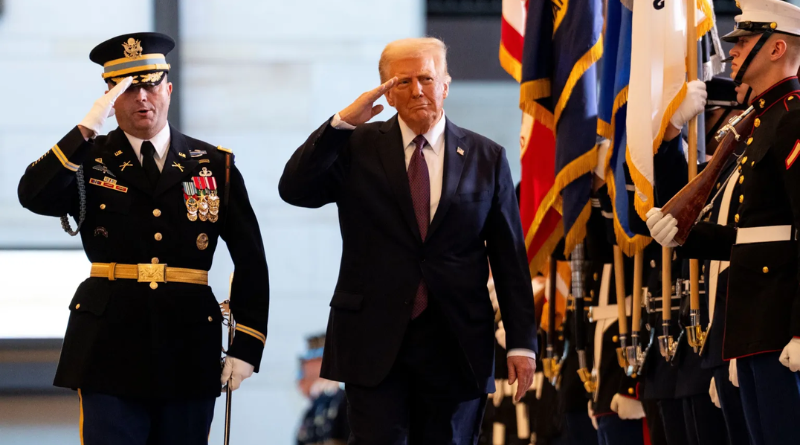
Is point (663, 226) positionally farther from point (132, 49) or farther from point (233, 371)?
point (132, 49)

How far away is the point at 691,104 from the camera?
3896 mm

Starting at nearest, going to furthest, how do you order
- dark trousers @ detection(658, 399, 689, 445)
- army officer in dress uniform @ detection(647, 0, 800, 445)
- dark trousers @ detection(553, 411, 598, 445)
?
army officer in dress uniform @ detection(647, 0, 800, 445)
dark trousers @ detection(658, 399, 689, 445)
dark trousers @ detection(553, 411, 598, 445)

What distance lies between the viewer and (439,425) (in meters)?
3.23

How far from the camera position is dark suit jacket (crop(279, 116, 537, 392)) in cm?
321

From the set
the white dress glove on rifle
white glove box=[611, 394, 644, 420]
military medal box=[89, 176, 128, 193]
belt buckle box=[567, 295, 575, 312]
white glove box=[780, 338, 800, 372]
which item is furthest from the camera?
belt buckle box=[567, 295, 575, 312]

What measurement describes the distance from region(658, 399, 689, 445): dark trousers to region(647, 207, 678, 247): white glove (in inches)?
42.8

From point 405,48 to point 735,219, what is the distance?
105 centimetres

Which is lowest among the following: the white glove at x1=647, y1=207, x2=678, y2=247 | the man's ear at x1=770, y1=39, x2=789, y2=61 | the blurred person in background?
the blurred person in background

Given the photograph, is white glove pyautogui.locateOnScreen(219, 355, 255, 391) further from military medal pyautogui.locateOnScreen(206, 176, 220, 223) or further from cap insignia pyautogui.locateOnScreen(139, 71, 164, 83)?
cap insignia pyautogui.locateOnScreen(139, 71, 164, 83)

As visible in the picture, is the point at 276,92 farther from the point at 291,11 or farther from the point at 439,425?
the point at 439,425

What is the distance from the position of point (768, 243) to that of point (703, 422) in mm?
1077

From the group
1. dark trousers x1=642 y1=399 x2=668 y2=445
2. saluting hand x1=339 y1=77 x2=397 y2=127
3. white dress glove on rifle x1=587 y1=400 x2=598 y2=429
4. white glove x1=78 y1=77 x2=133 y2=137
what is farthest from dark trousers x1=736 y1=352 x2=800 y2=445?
white glove x1=78 y1=77 x2=133 y2=137

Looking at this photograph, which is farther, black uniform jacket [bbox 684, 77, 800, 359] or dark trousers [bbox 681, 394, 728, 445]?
dark trousers [bbox 681, 394, 728, 445]

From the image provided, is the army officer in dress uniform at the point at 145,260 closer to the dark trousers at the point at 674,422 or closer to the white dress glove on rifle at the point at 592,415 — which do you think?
the dark trousers at the point at 674,422
